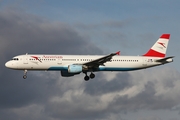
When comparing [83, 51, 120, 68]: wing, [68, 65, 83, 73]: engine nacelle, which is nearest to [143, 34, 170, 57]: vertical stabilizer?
[83, 51, 120, 68]: wing

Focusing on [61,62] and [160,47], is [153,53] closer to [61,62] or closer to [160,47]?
[160,47]

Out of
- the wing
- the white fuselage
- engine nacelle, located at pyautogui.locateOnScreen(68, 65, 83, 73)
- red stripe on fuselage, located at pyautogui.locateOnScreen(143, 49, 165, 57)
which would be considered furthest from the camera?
red stripe on fuselage, located at pyautogui.locateOnScreen(143, 49, 165, 57)

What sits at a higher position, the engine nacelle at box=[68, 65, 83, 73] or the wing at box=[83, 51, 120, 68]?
the wing at box=[83, 51, 120, 68]

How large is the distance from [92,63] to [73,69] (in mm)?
4001

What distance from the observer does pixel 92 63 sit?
97438 mm

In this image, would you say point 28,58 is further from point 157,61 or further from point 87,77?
point 157,61

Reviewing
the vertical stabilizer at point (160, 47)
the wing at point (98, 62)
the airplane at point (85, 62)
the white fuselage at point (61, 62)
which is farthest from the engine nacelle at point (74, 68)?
the vertical stabilizer at point (160, 47)

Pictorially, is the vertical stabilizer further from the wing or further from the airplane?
the wing

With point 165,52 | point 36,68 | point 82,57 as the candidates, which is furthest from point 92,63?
point 165,52

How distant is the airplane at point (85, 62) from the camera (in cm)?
9619

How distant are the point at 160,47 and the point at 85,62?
17.6 m

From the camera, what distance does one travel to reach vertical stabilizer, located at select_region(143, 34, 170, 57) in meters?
105

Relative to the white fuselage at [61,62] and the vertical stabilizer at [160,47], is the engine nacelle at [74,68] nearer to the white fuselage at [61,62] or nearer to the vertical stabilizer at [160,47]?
the white fuselage at [61,62]

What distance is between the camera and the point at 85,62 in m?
98.7
